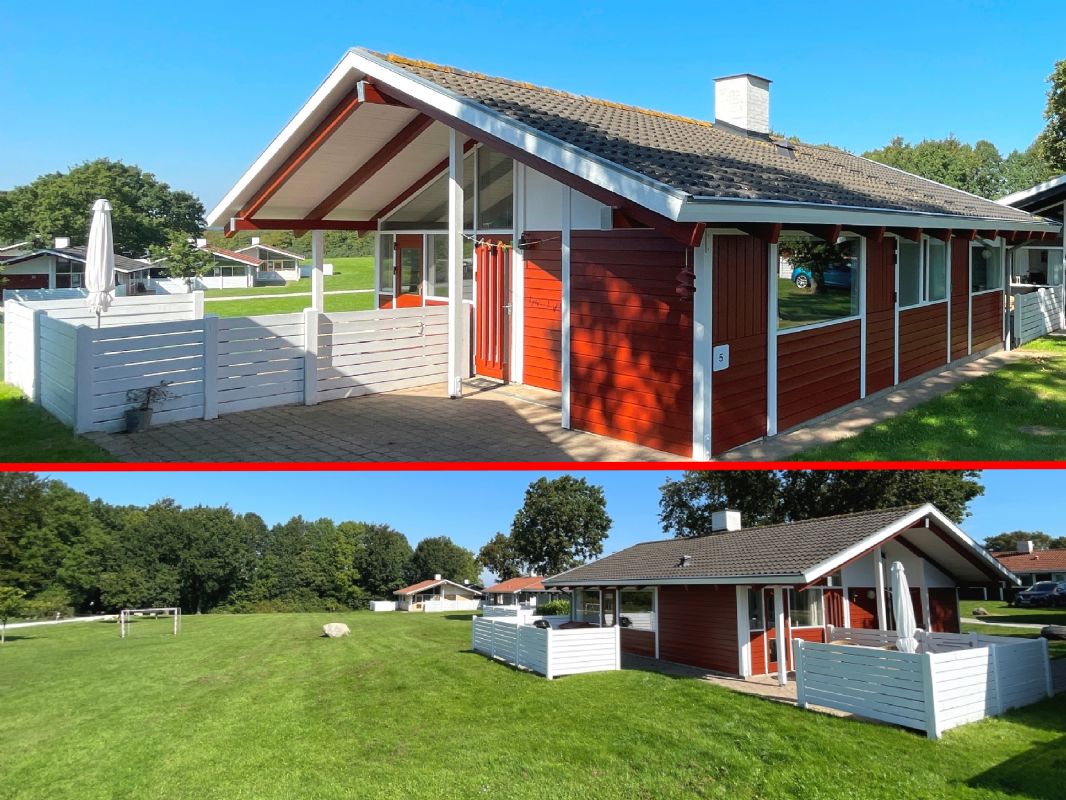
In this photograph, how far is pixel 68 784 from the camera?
8.77m

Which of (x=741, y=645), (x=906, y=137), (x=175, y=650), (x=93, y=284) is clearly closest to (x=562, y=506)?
(x=175, y=650)

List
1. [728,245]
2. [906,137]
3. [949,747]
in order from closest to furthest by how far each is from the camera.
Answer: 1. [949,747]
2. [728,245]
3. [906,137]

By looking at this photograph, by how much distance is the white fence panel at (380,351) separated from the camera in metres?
12.4

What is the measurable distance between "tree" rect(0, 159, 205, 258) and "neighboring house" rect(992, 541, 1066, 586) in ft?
202

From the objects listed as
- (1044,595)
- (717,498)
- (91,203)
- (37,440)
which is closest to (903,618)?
(37,440)

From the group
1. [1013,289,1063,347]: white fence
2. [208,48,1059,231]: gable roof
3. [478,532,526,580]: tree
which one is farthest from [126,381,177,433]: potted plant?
[478,532,526,580]: tree

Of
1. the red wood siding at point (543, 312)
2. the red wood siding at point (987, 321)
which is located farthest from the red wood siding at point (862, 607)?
the red wood siding at point (987, 321)

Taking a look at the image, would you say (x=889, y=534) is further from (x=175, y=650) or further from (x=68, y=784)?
(x=175, y=650)

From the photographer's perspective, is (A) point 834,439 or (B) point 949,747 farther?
(A) point 834,439

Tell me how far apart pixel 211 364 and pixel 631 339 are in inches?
210

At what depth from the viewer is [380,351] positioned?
12.8 m

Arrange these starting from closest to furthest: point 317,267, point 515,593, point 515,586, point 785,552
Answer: point 785,552 < point 317,267 < point 515,586 < point 515,593

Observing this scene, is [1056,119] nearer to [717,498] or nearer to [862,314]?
[717,498]

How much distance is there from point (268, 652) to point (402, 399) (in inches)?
365
